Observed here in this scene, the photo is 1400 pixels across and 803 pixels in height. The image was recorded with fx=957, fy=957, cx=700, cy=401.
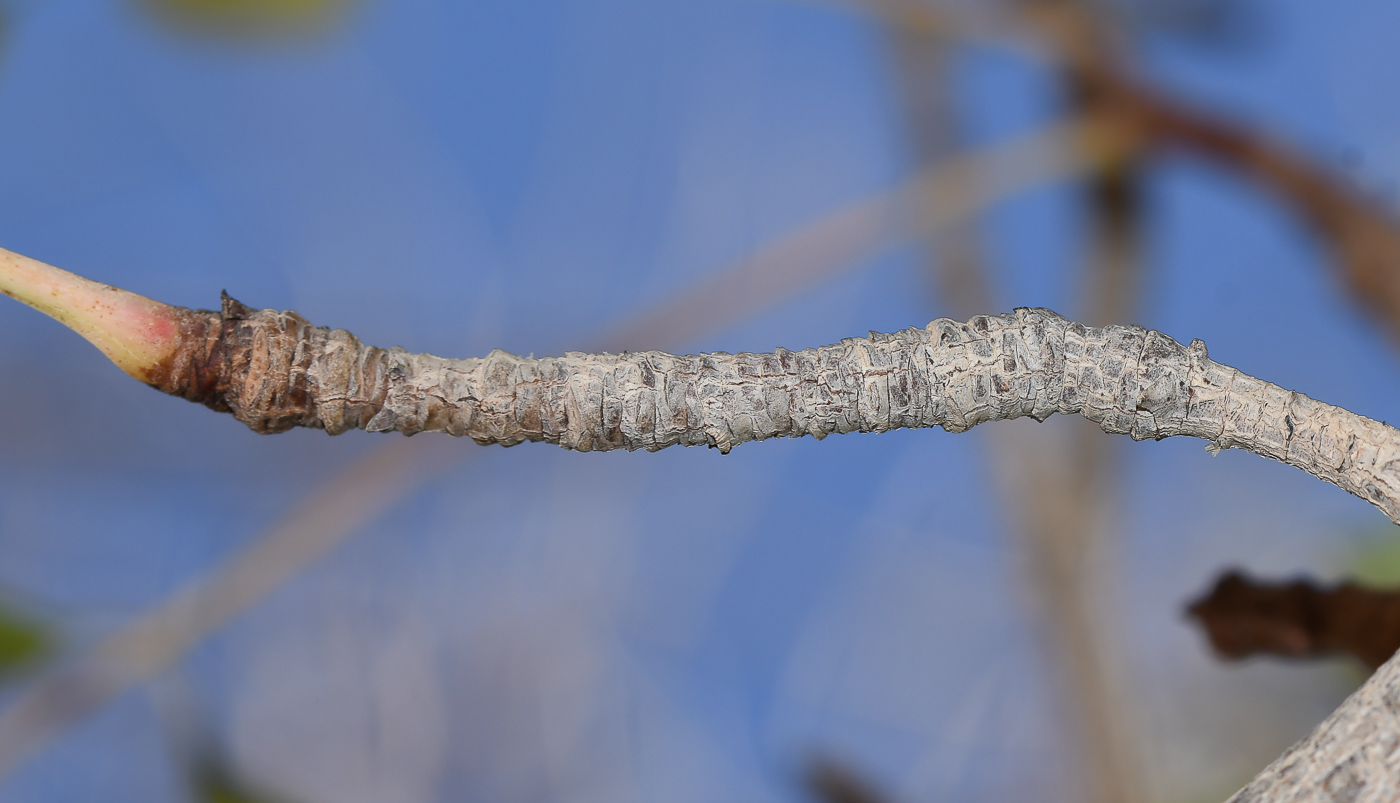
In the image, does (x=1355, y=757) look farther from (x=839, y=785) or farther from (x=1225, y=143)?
(x=1225, y=143)

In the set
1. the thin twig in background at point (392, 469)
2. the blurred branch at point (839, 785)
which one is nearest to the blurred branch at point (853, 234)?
the thin twig in background at point (392, 469)

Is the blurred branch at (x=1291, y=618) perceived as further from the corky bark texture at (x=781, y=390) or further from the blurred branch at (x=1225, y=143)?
the blurred branch at (x=1225, y=143)

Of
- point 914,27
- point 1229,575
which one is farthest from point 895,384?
point 914,27

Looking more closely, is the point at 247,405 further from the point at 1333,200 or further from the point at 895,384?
the point at 1333,200

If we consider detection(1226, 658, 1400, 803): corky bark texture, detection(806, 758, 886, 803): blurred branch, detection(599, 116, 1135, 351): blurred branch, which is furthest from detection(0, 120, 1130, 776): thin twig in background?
detection(1226, 658, 1400, 803): corky bark texture

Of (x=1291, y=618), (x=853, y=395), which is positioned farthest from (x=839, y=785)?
(x=853, y=395)
